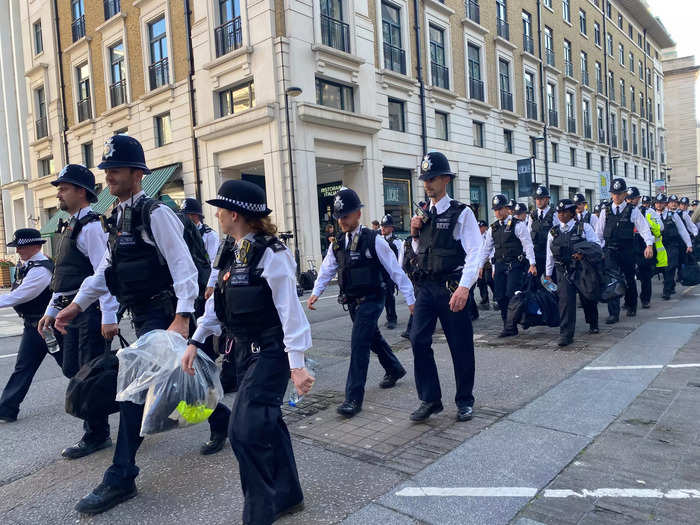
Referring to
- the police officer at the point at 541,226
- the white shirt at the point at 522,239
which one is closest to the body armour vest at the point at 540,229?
the police officer at the point at 541,226

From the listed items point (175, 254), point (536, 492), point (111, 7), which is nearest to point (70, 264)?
point (175, 254)

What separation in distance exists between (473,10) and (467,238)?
25.5 metres

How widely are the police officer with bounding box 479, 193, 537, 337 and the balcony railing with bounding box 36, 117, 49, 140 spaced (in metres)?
28.2

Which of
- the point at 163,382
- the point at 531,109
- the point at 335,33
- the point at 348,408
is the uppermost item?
the point at 335,33

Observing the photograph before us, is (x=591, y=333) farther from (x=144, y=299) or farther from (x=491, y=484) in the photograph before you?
(x=144, y=299)

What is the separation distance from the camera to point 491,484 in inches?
122

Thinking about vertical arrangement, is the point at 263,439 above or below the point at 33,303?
below

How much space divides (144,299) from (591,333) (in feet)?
20.6

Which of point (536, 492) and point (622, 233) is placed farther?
point (622, 233)

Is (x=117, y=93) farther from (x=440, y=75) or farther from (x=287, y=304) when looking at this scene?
(x=287, y=304)

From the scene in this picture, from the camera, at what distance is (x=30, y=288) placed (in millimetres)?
4777

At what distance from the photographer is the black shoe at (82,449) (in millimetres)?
3878

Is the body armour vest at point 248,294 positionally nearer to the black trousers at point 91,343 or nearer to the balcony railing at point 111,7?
the black trousers at point 91,343

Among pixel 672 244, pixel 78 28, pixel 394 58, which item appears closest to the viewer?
pixel 672 244
